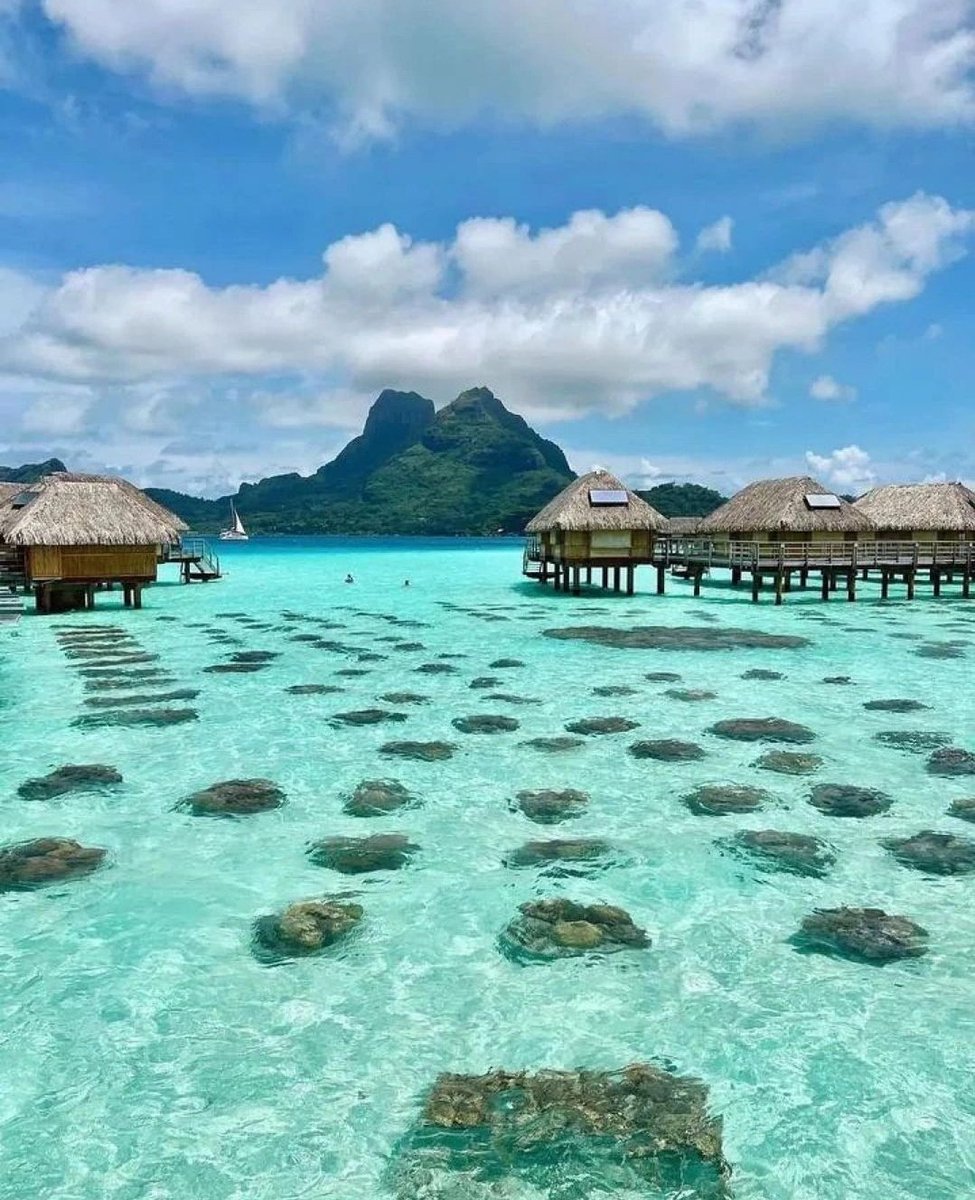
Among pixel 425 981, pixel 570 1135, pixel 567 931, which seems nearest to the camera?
pixel 570 1135

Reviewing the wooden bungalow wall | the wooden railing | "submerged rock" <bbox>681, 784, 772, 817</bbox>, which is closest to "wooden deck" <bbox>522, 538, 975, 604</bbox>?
the wooden railing

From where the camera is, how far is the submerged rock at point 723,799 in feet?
31.6

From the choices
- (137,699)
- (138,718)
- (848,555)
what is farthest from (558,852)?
(848,555)

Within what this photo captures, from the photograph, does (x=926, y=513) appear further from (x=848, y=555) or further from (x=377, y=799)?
(x=377, y=799)

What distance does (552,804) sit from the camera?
988cm

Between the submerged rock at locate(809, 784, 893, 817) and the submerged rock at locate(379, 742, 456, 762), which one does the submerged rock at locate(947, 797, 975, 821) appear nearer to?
the submerged rock at locate(809, 784, 893, 817)

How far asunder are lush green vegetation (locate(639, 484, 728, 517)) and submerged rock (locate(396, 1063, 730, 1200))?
124 meters

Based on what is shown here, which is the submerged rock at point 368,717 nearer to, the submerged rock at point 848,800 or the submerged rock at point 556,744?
the submerged rock at point 556,744

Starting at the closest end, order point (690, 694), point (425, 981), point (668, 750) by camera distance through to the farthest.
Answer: point (425, 981) → point (668, 750) → point (690, 694)

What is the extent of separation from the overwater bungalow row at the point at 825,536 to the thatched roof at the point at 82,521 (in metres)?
15.6

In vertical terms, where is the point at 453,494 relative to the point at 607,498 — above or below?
above

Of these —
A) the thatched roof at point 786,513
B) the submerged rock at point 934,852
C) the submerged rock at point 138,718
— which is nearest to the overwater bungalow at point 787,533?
the thatched roof at point 786,513

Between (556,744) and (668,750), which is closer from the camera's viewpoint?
(668,750)

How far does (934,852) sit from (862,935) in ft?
6.89
